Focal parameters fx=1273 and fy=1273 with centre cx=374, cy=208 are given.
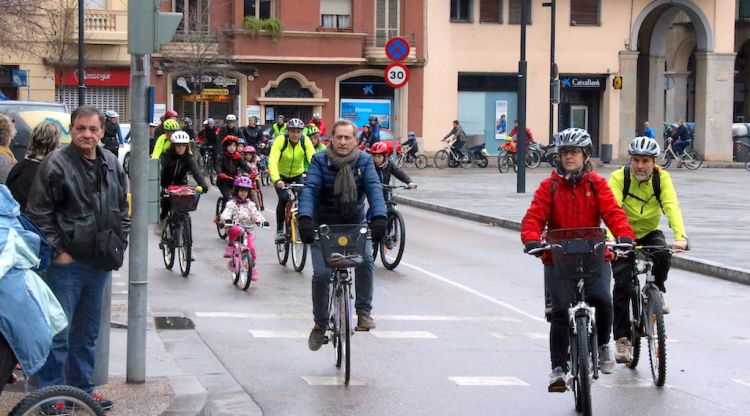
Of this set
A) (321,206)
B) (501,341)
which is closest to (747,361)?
(501,341)

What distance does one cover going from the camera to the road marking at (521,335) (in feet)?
36.0

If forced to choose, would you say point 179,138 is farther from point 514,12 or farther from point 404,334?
point 514,12

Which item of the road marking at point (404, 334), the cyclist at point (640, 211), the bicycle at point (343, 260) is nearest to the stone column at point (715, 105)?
the road marking at point (404, 334)

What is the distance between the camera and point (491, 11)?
4912 centimetres

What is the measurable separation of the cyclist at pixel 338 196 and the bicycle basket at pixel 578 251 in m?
2.14

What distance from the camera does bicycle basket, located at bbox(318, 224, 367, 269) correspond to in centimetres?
890

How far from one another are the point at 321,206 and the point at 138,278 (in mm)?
1860

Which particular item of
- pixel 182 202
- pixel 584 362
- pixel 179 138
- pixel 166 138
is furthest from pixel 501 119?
pixel 584 362

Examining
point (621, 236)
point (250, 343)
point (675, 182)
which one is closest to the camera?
point (621, 236)

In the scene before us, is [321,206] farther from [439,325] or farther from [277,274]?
[277,274]

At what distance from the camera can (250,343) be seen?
412 inches

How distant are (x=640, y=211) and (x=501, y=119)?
4094 centimetres

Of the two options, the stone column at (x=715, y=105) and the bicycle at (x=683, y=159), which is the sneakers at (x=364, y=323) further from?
the stone column at (x=715, y=105)

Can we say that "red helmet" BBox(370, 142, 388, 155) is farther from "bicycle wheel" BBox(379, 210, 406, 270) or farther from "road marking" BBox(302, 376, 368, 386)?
"road marking" BBox(302, 376, 368, 386)
